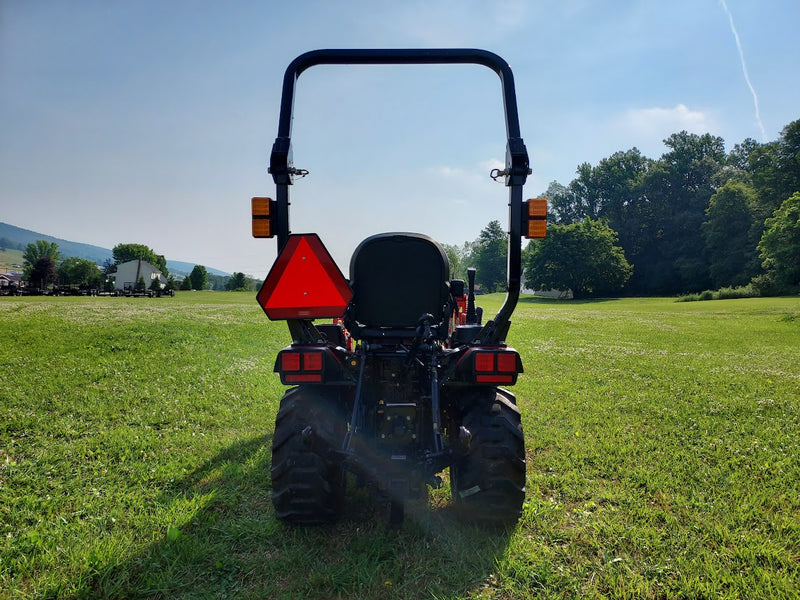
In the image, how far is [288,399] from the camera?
3.30 metres

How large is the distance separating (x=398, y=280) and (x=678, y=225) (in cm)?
8404

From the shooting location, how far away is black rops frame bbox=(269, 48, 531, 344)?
9.91ft

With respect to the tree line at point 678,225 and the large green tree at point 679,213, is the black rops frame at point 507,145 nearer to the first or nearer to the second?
the tree line at point 678,225

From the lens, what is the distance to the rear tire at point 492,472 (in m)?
3.04

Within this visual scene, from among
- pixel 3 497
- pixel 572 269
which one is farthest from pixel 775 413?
pixel 572 269

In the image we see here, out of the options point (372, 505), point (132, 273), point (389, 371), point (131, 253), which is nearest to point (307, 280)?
point (389, 371)

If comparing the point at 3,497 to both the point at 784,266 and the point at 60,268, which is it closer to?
the point at 784,266

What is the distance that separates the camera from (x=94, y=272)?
9769 centimetres

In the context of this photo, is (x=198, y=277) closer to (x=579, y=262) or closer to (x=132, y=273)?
(x=132, y=273)

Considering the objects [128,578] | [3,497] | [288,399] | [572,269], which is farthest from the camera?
[572,269]

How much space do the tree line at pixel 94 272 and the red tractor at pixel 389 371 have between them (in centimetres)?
7923

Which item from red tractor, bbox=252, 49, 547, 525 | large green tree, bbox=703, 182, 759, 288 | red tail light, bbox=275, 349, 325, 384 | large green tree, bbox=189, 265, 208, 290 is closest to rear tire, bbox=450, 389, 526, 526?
red tractor, bbox=252, 49, 547, 525

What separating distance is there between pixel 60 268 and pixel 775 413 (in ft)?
389

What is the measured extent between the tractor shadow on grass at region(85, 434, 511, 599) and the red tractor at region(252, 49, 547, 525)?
8.0 inches
